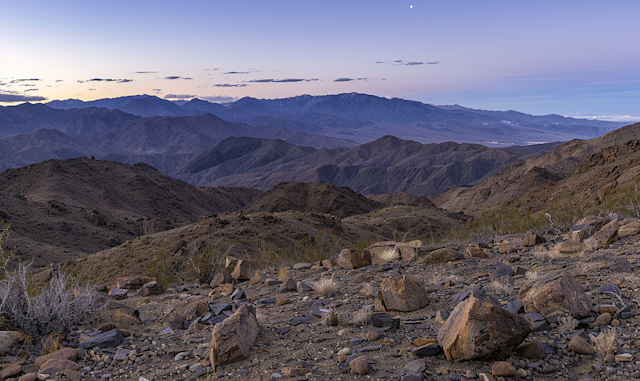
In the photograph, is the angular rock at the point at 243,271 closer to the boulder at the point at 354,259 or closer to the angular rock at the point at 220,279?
the angular rock at the point at 220,279

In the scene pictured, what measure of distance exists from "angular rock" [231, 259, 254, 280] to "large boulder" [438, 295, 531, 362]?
216 inches

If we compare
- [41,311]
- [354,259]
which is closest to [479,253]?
[354,259]

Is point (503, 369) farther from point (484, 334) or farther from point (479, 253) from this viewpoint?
point (479, 253)

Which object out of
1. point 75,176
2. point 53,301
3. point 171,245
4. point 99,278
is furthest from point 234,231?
point 75,176

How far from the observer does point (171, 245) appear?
626 inches

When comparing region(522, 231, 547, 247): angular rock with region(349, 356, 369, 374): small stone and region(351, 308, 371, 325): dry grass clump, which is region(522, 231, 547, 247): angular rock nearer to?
region(351, 308, 371, 325): dry grass clump

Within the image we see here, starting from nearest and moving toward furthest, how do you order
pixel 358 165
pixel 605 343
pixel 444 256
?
pixel 605 343 → pixel 444 256 → pixel 358 165

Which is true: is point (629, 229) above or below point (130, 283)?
above

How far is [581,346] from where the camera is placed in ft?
10.7

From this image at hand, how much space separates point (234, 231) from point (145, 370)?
40.7 ft

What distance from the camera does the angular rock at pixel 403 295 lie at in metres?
4.79

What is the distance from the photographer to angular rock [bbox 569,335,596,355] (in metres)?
3.23

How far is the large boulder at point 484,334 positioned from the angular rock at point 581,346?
40cm

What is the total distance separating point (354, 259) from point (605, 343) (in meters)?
4.91
